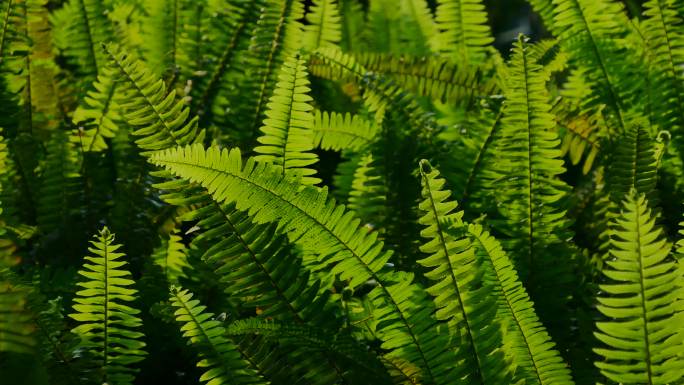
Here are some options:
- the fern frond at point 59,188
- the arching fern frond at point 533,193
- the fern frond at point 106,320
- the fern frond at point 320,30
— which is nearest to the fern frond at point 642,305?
the arching fern frond at point 533,193

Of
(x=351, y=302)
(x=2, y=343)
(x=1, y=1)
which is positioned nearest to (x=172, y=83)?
(x=1, y=1)

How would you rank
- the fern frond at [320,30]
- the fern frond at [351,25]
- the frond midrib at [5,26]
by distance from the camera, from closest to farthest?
the frond midrib at [5,26] → the fern frond at [320,30] → the fern frond at [351,25]

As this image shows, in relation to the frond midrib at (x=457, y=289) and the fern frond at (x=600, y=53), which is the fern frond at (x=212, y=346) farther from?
the fern frond at (x=600, y=53)

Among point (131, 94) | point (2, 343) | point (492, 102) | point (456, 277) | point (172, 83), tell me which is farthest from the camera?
point (172, 83)

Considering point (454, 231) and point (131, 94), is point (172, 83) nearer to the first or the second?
point (131, 94)

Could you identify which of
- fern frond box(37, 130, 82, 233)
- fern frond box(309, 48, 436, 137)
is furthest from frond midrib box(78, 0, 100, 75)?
fern frond box(309, 48, 436, 137)

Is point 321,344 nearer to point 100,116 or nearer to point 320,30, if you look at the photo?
point 100,116
